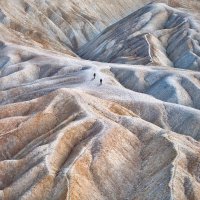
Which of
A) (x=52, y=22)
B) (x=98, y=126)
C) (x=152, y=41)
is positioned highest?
(x=98, y=126)

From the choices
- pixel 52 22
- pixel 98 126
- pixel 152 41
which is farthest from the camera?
pixel 52 22

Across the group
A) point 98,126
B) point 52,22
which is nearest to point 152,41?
point 52,22

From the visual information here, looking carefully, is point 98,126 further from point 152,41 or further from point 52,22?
point 52,22

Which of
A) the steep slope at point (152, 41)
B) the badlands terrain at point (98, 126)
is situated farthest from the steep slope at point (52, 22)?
the badlands terrain at point (98, 126)

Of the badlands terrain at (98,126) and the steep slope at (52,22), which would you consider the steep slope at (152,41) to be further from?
the steep slope at (52,22)

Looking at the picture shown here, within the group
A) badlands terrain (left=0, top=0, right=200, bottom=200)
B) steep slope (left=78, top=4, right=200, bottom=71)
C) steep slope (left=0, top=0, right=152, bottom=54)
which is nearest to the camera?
badlands terrain (left=0, top=0, right=200, bottom=200)

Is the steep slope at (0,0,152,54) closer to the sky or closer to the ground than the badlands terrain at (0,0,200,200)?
closer to the ground

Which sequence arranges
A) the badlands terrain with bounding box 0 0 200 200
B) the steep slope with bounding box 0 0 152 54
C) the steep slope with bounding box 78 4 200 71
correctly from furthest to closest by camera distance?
the steep slope with bounding box 0 0 152 54 < the steep slope with bounding box 78 4 200 71 < the badlands terrain with bounding box 0 0 200 200

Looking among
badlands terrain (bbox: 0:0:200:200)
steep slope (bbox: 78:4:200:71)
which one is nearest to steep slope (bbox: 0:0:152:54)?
steep slope (bbox: 78:4:200:71)

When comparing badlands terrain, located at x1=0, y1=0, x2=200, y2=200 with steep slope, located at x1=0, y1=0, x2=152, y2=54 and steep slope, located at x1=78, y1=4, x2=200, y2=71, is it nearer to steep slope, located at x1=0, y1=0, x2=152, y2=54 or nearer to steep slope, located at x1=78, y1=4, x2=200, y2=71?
steep slope, located at x1=78, y1=4, x2=200, y2=71

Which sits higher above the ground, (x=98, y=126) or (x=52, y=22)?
(x=98, y=126)
